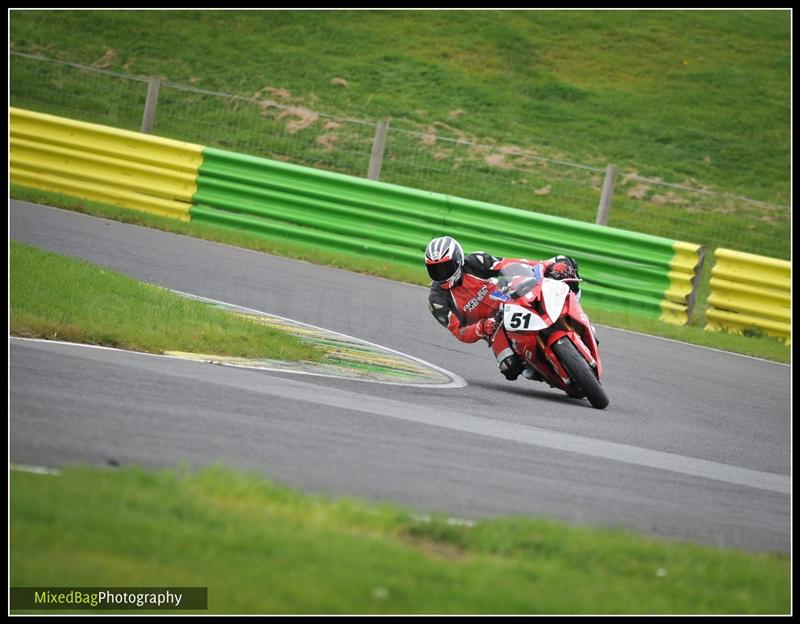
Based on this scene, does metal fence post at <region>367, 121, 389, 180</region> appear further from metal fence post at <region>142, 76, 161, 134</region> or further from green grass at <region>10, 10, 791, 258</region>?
green grass at <region>10, 10, 791, 258</region>

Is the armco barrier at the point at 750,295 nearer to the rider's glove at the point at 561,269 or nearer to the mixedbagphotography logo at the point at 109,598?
the rider's glove at the point at 561,269

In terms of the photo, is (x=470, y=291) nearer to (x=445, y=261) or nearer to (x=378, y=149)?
(x=445, y=261)

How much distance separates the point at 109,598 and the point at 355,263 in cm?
1299

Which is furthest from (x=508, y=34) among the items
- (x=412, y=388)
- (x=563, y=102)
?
(x=412, y=388)

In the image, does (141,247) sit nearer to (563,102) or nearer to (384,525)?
(384,525)

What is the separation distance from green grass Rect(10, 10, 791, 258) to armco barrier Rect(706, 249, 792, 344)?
326 inches

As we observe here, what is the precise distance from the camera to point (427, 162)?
28.2m

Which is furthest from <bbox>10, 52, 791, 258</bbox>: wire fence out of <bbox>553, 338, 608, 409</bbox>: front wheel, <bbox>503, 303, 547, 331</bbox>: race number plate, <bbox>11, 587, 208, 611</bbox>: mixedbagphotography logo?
<bbox>11, 587, 208, 611</bbox>: mixedbagphotography logo

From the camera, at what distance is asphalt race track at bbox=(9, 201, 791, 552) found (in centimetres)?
614

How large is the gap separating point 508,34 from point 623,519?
109 ft

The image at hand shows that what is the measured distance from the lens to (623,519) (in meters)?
6.29

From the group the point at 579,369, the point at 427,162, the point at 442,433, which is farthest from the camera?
the point at 427,162

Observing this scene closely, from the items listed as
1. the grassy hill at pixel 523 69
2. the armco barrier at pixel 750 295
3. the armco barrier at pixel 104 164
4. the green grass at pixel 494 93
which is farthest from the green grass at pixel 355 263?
the grassy hill at pixel 523 69

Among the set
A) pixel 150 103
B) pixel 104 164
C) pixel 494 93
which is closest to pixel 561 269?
pixel 104 164
